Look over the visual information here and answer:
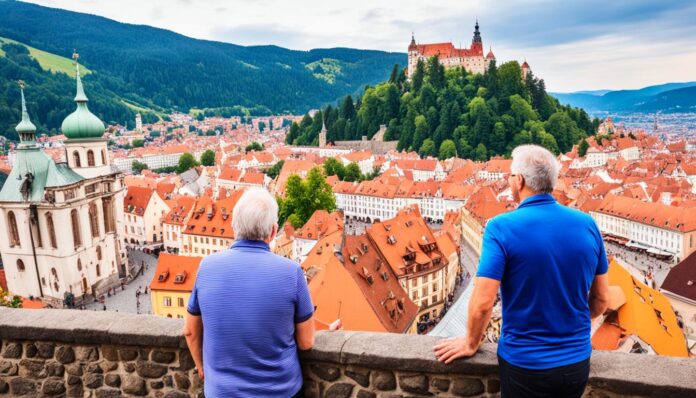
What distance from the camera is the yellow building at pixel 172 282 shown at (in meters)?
24.5

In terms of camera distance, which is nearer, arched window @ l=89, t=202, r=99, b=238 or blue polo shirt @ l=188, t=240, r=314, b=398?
blue polo shirt @ l=188, t=240, r=314, b=398

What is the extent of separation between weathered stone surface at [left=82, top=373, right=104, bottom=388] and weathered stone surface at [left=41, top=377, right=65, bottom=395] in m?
0.24

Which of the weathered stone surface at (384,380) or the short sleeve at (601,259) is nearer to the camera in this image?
the short sleeve at (601,259)

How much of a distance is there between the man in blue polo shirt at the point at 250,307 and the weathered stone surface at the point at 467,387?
1.15 m

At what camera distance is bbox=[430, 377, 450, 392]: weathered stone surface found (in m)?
3.83

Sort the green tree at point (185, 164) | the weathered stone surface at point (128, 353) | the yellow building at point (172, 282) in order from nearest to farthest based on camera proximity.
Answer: the weathered stone surface at point (128, 353)
the yellow building at point (172, 282)
the green tree at point (185, 164)

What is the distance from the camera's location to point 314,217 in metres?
37.8

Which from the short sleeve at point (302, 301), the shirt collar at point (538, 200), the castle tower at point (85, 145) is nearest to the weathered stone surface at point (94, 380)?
the short sleeve at point (302, 301)

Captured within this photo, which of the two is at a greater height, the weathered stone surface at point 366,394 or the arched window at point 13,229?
the weathered stone surface at point 366,394

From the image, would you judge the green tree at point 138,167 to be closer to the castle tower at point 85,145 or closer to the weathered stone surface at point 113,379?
the castle tower at point 85,145

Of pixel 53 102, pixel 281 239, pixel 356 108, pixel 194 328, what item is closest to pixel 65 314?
pixel 194 328

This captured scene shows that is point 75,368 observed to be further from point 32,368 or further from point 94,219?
point 94,219

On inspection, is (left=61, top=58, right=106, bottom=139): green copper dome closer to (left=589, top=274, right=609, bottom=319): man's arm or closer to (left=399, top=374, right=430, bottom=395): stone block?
(left=399, top=374, right=430, bottom=395): stone block

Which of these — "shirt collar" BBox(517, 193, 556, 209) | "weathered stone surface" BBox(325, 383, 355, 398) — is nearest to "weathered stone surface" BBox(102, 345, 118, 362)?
"weathered stone surface" BBox(325, 383, 355, 398)
